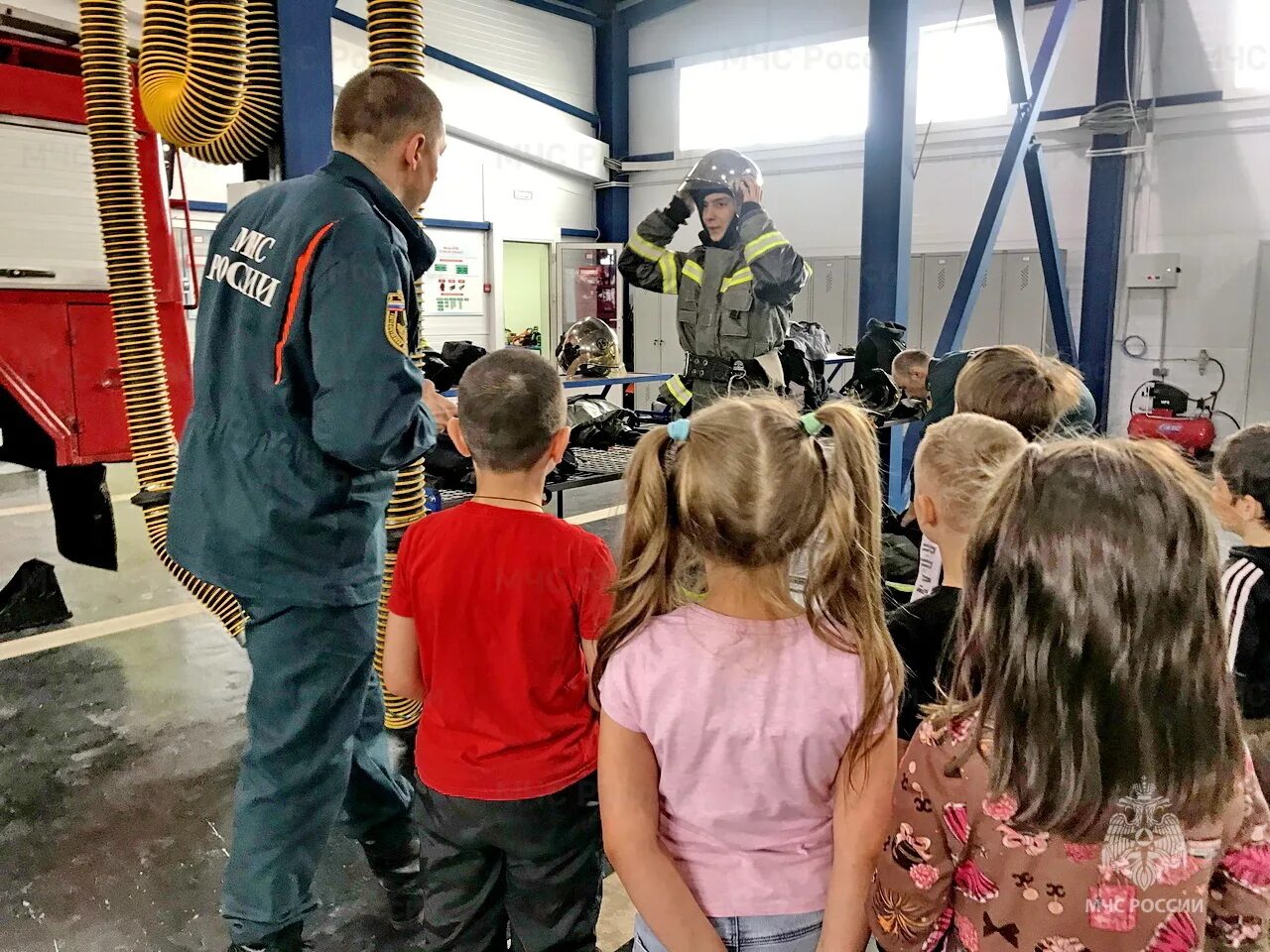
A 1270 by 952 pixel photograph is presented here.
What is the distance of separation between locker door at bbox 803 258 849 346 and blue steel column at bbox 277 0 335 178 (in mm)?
10554

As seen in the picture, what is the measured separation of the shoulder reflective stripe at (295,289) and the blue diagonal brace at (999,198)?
19.3ft

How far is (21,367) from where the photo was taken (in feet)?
14.7

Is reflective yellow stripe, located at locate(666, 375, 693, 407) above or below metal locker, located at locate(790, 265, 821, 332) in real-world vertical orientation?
below

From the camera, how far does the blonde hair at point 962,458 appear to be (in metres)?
1.90

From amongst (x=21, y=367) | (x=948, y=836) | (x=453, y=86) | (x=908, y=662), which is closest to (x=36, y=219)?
(x=21, y=367)

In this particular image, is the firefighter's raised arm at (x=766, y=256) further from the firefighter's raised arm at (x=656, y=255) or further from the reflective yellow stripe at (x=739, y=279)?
the firefighter's raised arm at (x=656, y=255)

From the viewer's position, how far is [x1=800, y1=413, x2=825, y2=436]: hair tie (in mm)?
1339

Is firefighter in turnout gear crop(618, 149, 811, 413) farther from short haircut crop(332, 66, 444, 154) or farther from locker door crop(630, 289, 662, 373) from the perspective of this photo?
locker door crop(630, 289, 662, 373)

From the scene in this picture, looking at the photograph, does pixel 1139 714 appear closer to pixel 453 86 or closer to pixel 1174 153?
pixel 1174 153

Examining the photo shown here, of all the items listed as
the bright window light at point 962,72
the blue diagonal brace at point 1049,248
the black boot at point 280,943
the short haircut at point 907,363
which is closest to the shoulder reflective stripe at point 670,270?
the short haircut at point 907,363

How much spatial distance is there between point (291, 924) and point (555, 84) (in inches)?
535

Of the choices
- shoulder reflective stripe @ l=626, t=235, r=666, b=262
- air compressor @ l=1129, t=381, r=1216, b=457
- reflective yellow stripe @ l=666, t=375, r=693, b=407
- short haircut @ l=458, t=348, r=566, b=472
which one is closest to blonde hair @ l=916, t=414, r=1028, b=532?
short haircut @ l=458, t=348, r=566, b=472

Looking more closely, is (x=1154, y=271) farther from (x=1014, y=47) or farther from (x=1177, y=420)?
(x=1014, y=47)

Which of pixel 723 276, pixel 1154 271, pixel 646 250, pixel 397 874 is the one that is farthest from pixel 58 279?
pixel 1154 271
